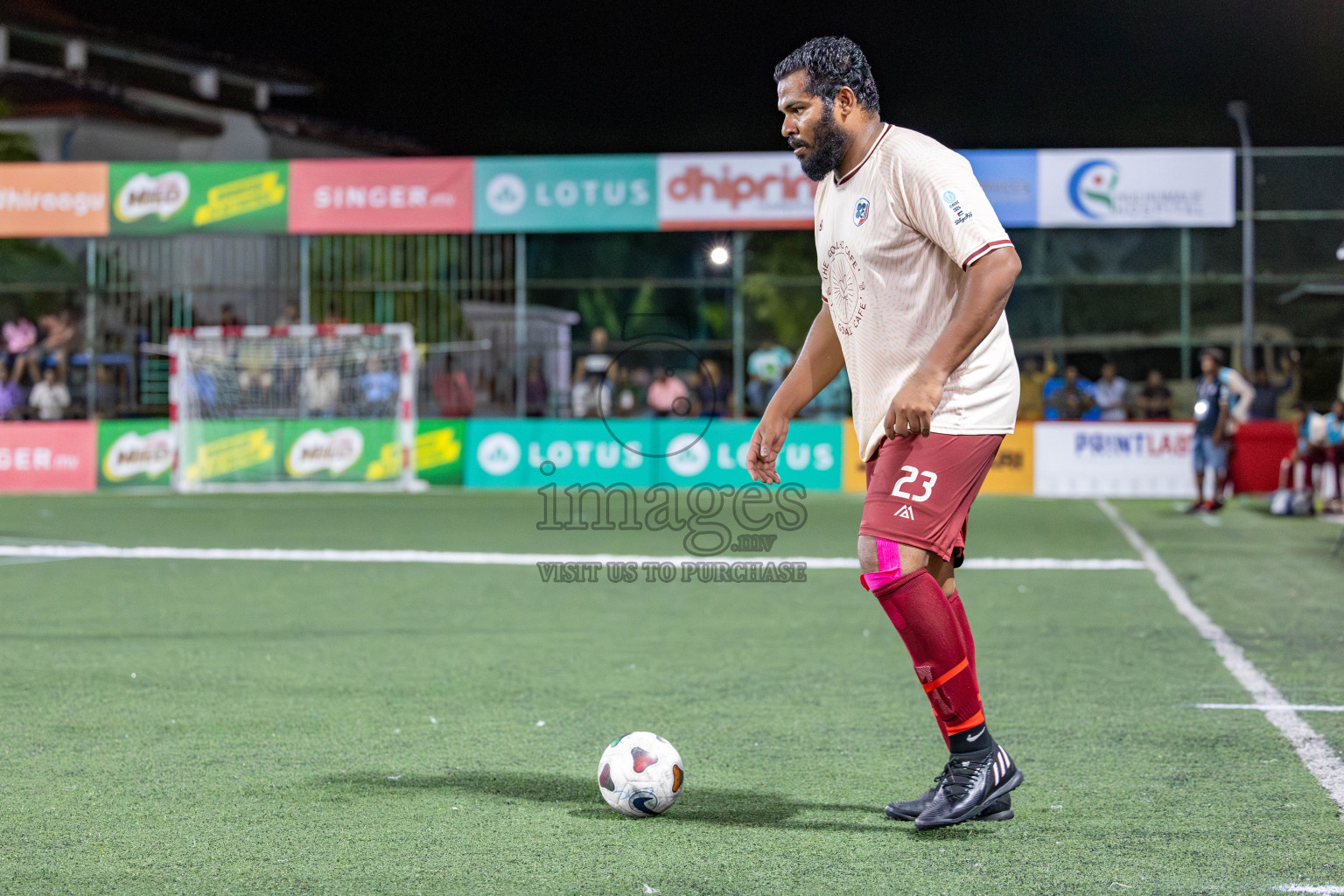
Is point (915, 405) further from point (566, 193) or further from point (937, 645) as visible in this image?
point (566, 193)

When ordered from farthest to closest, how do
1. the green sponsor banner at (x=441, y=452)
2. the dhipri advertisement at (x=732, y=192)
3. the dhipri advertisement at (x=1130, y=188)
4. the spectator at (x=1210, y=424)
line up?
the green sponsor banner at (x=441, y=452) < the dhipri advertisement at (x=732, y=192) < the dhipri advertisement at (x=1130, y=188) < the spectator at (x=1210, y=424)

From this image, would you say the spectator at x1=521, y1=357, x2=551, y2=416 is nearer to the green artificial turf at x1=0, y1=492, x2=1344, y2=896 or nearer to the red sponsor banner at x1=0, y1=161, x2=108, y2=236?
the red sponsor banner at x1=0, y1=161, x2=108, y2=236

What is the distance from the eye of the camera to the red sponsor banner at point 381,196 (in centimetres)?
2112

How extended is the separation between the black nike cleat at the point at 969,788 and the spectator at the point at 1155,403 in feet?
58.1

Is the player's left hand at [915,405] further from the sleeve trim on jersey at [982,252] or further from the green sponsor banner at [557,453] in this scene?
the green sponsor banner at [557,453]

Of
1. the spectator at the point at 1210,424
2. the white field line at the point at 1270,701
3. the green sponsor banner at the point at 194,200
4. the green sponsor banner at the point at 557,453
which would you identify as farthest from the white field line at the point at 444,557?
the green sponsor banner at the point at 194,200

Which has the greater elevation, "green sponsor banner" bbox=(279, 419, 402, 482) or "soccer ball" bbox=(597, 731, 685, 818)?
"green sponsor banner" bbox=(279, 419, 402, 482)

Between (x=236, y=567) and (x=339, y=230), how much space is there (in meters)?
11.9

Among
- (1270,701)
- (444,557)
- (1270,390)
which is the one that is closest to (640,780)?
(1270,701)

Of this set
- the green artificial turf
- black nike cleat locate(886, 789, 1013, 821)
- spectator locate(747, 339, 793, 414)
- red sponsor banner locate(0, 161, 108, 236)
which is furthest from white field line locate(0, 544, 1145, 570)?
red sponsor banner locate(0, 161, 108, 236)

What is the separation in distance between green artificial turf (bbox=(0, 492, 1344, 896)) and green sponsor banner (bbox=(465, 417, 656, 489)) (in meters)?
10.5

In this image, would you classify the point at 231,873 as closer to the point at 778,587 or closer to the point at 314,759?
the point at 314,759

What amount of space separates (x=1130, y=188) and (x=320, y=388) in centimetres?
1251

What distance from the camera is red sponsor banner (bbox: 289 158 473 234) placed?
21.1 m
